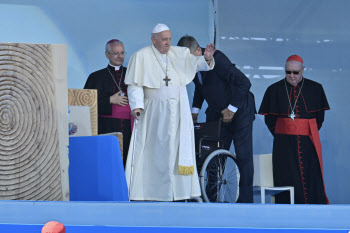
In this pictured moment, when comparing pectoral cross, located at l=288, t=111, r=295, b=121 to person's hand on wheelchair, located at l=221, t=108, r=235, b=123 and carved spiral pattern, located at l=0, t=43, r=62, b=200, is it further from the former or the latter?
carved spiral pattern, located at l=0, t=43, r=62, b=200

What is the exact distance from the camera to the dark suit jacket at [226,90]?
5.00m

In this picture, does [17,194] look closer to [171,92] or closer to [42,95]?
[42,95]

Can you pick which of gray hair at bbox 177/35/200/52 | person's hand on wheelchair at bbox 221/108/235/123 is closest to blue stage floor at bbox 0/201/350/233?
gray hair at bbox 177/35/200/52

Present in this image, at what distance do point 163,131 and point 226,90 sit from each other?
3.69 ft

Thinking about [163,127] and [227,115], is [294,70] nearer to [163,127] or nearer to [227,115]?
[227,115]

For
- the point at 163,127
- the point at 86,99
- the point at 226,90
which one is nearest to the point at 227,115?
the point at 226,90

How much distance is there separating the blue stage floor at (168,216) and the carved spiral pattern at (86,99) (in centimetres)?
268

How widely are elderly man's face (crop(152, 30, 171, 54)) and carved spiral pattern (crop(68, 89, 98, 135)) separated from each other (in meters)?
0.61

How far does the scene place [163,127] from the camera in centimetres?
421

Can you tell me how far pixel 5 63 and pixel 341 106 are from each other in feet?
18.6

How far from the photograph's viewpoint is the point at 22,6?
6219mm

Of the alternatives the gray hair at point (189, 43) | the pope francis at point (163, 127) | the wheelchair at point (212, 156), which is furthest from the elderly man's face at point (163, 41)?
the wheelchair at point (212, 156)

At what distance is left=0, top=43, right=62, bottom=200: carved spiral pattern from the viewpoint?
1354 mm

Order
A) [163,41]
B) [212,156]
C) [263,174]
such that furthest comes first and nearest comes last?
[263,174] < [212,156] < [163,41]
